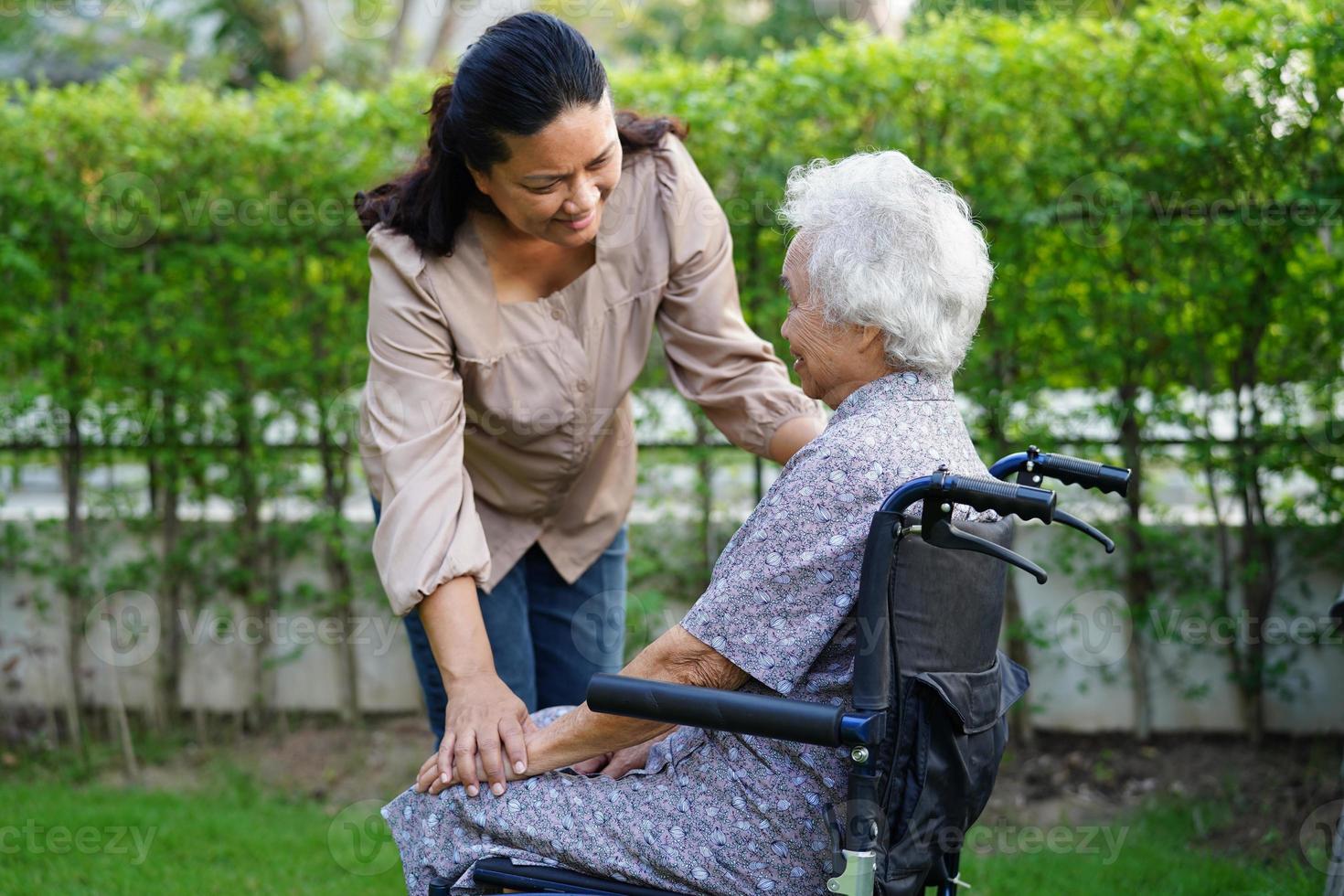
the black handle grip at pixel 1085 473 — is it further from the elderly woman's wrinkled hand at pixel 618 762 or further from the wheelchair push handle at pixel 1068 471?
the elderly woman's wrinkled hand at pixel 618 762

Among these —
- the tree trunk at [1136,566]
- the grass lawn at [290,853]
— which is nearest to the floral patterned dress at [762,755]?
the grass lawn at [290,853]

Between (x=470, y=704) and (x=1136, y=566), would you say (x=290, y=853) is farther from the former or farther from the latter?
(x=1136, y=566)

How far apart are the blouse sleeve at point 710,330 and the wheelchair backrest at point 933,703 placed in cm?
73

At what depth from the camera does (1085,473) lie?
180 cm

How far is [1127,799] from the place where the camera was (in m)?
3.99

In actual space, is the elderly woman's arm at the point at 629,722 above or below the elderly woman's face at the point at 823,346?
below

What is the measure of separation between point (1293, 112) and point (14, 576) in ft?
14.9

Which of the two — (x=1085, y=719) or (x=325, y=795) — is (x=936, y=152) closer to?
(x=1085, y=719)

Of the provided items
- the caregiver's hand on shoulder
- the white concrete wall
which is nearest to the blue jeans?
the caregiver's hand on shoulder

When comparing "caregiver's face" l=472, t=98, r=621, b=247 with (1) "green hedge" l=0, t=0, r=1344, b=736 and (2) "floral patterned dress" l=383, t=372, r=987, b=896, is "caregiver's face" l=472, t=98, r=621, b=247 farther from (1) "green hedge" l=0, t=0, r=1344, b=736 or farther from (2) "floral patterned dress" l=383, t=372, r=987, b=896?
(1) "green hedge" l=0, t=0, r=1344, b=736

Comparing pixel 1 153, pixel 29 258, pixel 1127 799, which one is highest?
pixel 1 153

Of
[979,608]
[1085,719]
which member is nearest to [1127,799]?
[1085,719]

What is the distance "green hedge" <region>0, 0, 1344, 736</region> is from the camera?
12.5ft

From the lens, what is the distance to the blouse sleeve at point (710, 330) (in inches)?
96.6
